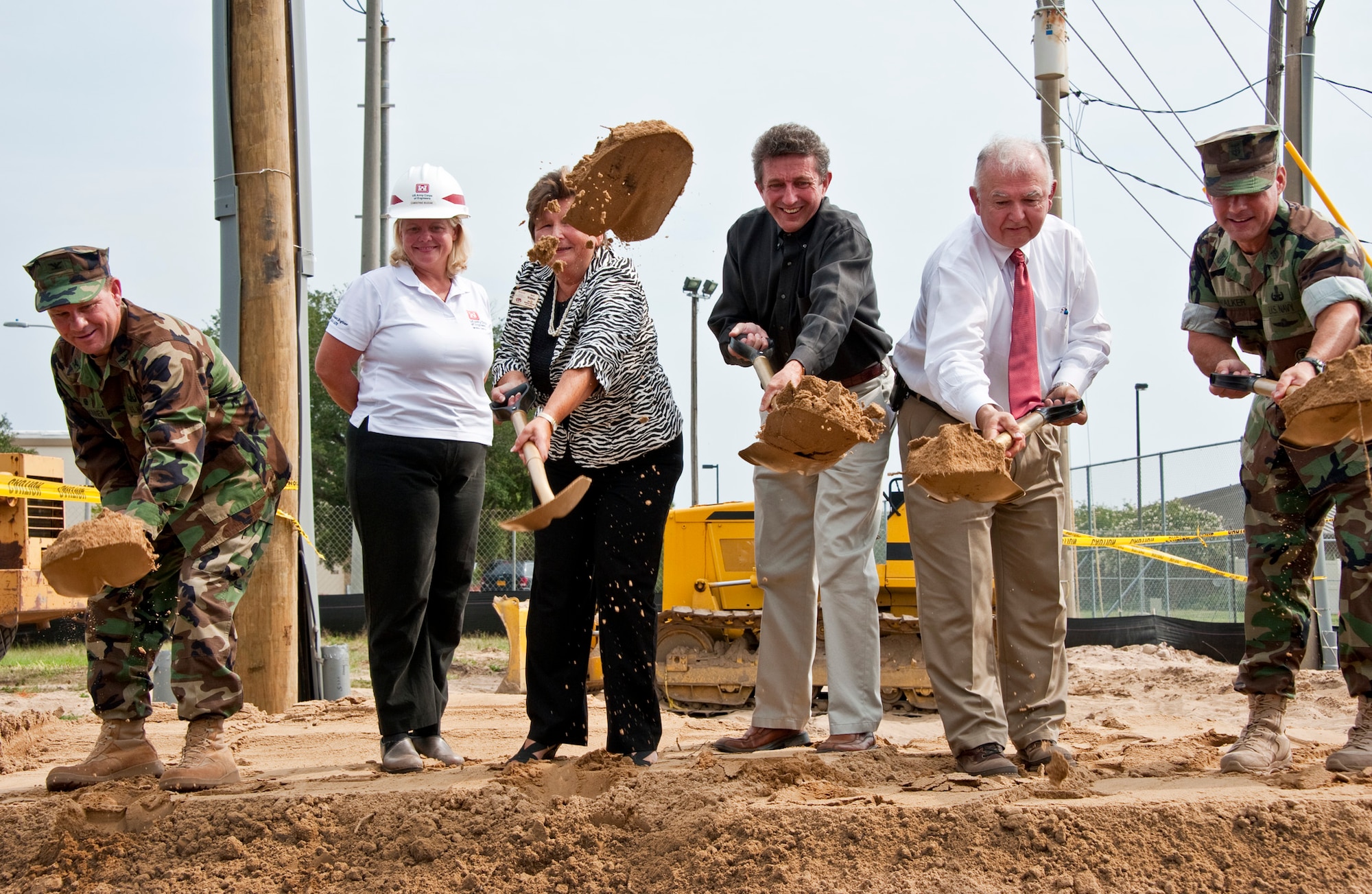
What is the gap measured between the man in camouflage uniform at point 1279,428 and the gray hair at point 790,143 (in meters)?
1.27

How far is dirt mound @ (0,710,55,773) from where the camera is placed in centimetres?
473

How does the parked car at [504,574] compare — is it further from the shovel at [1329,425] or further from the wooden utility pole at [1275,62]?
the shovel at [1329,425]

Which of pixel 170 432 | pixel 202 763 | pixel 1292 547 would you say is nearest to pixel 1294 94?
pixel 1292 547

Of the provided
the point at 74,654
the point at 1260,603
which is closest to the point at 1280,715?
the point at 1260,603

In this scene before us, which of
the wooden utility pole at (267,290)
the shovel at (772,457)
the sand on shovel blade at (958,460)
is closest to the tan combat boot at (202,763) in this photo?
the shovel at (772,457)

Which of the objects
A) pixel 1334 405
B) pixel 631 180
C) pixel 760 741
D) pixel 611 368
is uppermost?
pixel 631 180

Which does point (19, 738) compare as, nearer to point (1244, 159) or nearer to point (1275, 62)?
point (1244, 159)

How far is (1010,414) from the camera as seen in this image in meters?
3.59

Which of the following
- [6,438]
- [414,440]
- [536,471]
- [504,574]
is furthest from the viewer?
[6,438]

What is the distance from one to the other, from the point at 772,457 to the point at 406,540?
1.29 m

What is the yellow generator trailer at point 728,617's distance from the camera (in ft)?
28.0

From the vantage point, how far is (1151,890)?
2877 millimetres

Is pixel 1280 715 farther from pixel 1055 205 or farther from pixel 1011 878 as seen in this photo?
pixel 1055 205

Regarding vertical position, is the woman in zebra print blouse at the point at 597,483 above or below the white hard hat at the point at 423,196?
below
